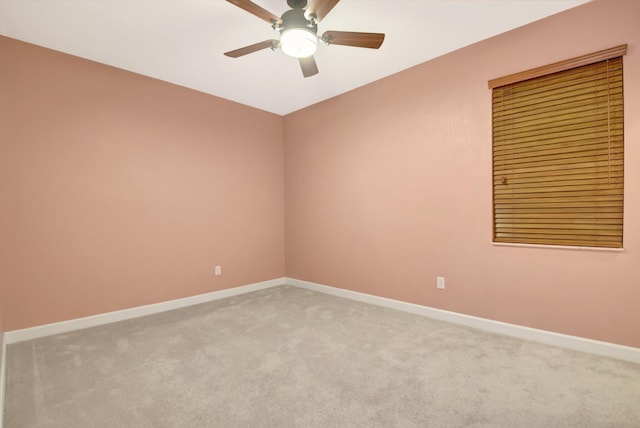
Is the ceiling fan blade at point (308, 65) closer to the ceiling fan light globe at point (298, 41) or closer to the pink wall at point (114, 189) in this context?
the ceiling fan light globe at point (298, 41)

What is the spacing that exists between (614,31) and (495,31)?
79cm

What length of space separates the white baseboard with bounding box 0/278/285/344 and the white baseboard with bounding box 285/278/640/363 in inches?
63.7

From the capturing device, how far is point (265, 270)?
15.0 feet

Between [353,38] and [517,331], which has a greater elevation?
[353,38]

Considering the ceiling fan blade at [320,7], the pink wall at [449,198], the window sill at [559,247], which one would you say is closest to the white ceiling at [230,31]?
the pink wall at [449,198]

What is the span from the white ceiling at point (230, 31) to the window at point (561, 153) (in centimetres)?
53

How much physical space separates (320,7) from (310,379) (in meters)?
2.39

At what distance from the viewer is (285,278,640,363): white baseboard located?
223 cm

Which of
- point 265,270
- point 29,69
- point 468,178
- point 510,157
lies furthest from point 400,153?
point 29,69

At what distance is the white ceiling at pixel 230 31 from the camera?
7.59ft

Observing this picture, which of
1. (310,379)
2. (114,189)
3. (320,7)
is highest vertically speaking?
(320,7)

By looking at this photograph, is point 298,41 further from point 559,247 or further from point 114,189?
point 559,247

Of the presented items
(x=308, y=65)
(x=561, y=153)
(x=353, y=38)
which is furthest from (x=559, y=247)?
(x=308, y=65)

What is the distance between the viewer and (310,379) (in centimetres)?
201
